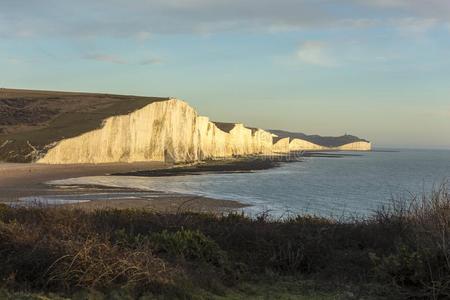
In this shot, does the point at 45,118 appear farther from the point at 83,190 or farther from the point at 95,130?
the point at 83,190

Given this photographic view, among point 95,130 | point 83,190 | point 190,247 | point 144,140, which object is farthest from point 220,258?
point 144,140

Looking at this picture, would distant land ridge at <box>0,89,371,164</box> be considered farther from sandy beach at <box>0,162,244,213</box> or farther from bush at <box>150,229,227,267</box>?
bush at <box>150,229,227,267</box>

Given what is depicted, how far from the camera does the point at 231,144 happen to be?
12725 cm

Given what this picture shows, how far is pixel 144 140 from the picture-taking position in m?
73.1

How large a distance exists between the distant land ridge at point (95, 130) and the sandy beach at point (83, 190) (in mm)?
3018

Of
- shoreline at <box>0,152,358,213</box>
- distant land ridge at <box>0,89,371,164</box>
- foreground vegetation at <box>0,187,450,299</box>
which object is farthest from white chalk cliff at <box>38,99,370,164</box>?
foreground vegetation at <box>0,187,450,299</box>

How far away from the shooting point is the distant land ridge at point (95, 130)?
59.5 m

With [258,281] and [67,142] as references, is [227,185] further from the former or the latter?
[258,281]

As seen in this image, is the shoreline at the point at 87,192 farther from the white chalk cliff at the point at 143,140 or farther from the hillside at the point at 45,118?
the hillside at the point at 45,118

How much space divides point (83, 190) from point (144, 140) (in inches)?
1491

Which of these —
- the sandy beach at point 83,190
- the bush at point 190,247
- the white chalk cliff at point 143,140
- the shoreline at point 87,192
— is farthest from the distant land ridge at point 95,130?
the bush at point 190,247

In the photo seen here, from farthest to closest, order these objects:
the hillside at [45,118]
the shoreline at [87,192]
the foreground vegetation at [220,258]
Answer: the hillside at [45,118] < the shoreline at [87,192] < the foreground vegetation at [220,258]

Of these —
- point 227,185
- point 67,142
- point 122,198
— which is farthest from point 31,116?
point 122,198

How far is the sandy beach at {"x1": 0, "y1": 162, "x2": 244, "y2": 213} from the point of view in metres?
26.3
